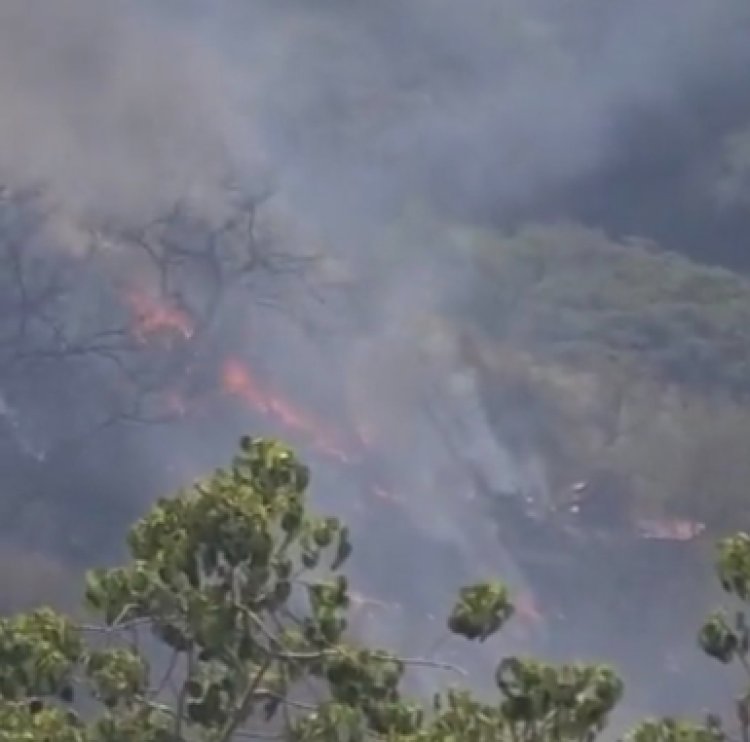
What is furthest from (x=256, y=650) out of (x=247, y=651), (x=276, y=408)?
(x=276, y=408)

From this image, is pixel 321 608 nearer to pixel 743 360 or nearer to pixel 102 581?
pixel 102 581

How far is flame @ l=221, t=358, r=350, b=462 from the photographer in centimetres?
2239

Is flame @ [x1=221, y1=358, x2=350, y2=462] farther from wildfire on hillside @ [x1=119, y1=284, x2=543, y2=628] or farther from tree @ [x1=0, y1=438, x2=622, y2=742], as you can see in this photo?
tree @ [x1=0, y1=438, x2=622, y2=742]

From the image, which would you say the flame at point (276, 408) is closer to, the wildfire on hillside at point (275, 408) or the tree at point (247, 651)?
the wildfire on hillside at point (275, 408)

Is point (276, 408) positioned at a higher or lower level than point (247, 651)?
higher

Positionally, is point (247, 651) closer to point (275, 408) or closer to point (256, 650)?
point (256, 650)

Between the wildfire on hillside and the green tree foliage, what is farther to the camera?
the wildfire on hillside

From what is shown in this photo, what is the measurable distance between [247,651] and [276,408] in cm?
1615

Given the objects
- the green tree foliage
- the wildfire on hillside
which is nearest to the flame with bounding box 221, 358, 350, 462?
the wildfire on hillside

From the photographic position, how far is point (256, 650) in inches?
257

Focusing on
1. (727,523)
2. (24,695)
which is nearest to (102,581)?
(24,695)

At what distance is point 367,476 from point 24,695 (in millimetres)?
16182

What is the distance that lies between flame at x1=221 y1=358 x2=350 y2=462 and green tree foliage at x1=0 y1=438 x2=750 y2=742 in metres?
15.5

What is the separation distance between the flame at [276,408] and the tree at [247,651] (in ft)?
51.0
